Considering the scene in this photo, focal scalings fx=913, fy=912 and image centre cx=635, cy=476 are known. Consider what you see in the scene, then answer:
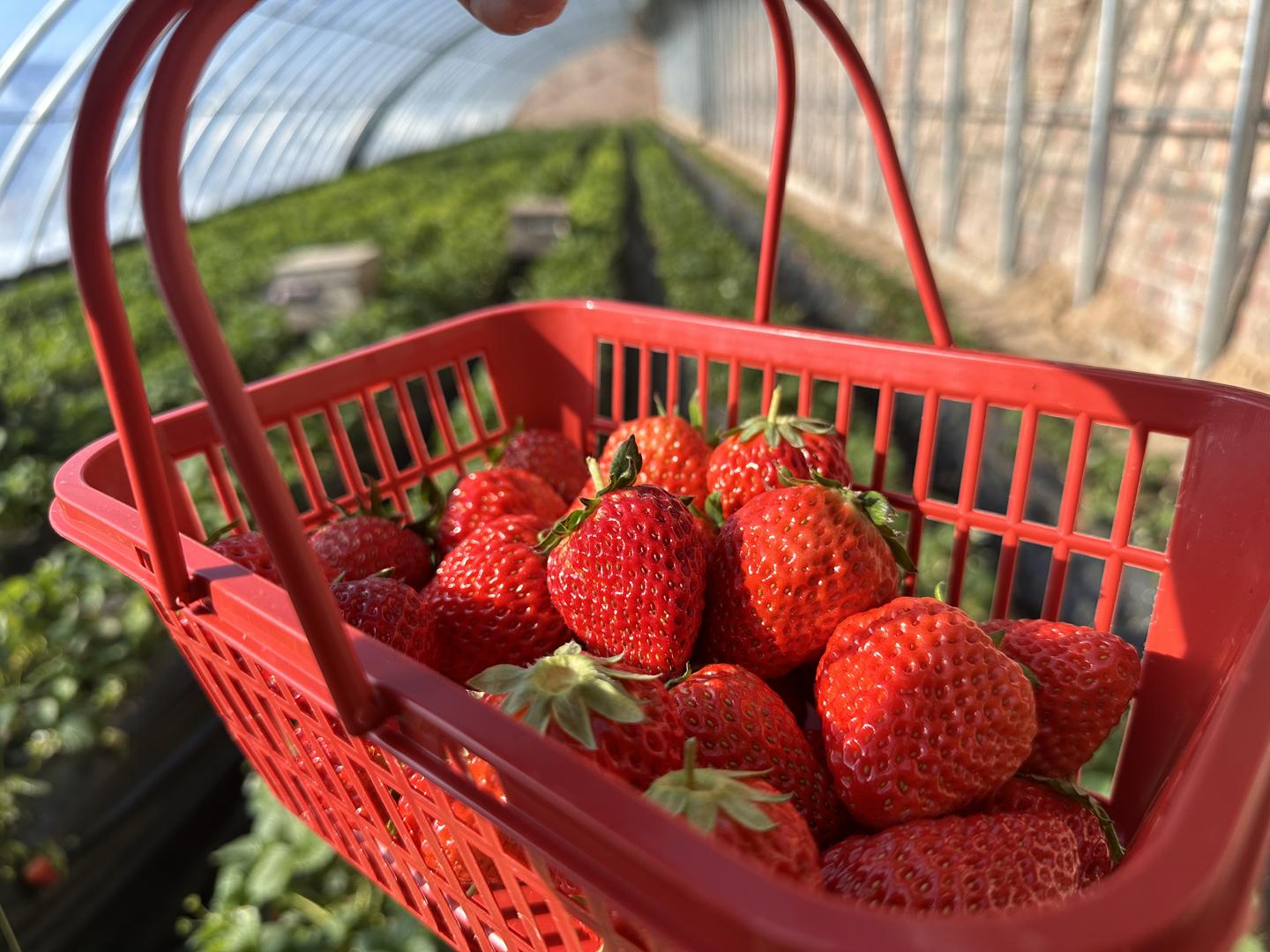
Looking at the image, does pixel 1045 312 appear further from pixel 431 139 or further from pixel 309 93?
pixel 431 139

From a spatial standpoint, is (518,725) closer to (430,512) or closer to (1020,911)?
(1020,911)

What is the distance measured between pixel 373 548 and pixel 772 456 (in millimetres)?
574

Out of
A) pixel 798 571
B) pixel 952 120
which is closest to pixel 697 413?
pixel 798 571

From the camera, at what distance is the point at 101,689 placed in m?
2.69

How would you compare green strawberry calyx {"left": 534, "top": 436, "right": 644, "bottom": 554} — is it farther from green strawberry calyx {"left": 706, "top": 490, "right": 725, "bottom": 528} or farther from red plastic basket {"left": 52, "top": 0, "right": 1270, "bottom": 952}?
red plastic basket {"left": 52, "top": 0, "right": 1270, "bottom": 952}

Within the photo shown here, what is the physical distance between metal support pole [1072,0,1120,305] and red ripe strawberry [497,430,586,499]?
15.2 ft

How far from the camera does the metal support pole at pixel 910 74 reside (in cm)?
820

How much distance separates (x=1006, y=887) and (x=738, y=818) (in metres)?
0.26

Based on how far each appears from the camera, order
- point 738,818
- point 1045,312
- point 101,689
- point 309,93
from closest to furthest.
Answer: point 738,818, point 101,689, point 1045,312, point 309,93

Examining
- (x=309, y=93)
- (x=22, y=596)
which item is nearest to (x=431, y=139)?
(x=309, y=93)

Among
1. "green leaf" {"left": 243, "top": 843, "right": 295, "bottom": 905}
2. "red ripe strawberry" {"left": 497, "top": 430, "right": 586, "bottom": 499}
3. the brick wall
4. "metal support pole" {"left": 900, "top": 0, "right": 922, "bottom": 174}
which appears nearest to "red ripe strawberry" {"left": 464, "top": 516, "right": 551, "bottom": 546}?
"red ripe strawberry" {"left": 497, "top": 430, "right": 586, "bottom": 499}

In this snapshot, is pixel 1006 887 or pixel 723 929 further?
pixel 1006 887

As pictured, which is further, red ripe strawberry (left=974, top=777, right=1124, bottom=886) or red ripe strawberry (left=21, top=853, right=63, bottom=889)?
red ripe strawberry (left=21, top=853, right=63, bottom=889)

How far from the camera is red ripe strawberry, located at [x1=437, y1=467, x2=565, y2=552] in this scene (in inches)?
53.2
